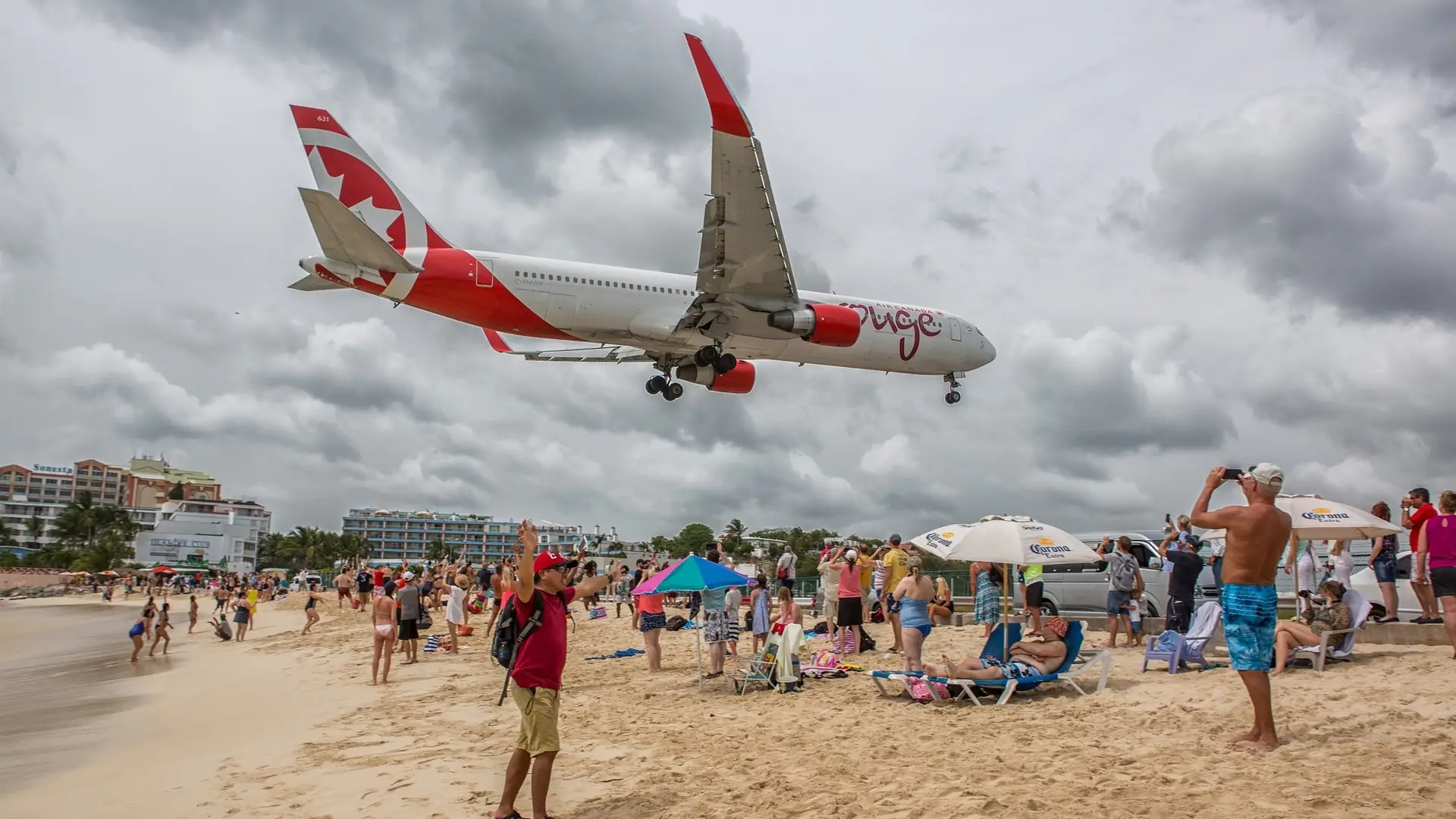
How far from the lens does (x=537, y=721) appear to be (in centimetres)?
546

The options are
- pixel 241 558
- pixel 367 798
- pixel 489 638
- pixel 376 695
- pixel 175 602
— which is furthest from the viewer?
pixel 241 558

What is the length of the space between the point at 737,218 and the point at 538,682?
499 inches

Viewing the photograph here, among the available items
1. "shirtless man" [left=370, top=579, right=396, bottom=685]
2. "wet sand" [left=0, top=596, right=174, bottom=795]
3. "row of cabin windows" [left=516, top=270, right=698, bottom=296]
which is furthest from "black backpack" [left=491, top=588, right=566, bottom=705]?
"row of cabin windows" [left=516, top=270, right=698, bottom=296]

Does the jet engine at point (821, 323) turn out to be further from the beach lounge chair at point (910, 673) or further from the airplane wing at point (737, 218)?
the beach lounge chair at point (910, 673)

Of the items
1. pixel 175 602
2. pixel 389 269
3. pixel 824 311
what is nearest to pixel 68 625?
pixel 175 602

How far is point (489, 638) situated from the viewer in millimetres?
18500

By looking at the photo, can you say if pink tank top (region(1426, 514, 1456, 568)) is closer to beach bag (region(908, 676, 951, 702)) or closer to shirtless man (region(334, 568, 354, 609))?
beach bag (region(908, 676, 951, 702))

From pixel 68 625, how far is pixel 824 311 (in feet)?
133

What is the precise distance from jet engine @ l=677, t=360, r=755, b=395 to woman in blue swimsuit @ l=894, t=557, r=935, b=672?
12.9 metres

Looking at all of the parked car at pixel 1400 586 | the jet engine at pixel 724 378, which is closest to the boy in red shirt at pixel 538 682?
the parked car at pixel 1400 586

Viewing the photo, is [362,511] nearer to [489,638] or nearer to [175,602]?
[175,602]

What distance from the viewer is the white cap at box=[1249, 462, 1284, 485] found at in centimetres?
586

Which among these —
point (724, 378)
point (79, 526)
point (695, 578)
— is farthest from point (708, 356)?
point (79, 526)

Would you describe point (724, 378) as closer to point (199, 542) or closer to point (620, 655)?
point (620, 655)
